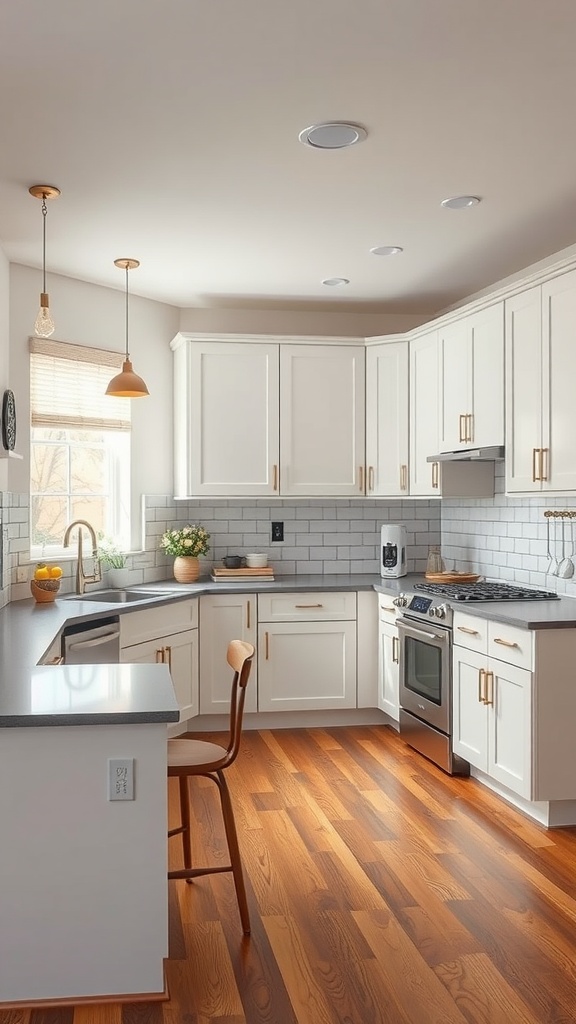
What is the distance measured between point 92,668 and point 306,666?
8.16ft

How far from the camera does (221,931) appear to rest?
110 inches

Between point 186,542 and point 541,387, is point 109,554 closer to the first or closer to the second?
point 186,542

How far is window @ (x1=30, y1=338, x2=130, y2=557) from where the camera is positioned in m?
4.87

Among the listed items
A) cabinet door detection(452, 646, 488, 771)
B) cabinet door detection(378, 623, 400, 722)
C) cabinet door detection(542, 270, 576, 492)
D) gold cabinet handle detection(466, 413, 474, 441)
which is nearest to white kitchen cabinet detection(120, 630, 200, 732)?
cabinet door detection(378, 623, 400, 722)

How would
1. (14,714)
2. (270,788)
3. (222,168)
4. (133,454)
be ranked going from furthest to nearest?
(133,454) < (270,788) < (222,168) < (14,714)

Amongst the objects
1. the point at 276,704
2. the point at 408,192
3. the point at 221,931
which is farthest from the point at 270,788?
the point at 408,192

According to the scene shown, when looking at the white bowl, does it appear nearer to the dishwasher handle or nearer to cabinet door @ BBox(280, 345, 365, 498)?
cabinet door @ BBox(280, 345, 365, 498)

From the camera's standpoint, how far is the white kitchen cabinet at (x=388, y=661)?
5023 millimetres

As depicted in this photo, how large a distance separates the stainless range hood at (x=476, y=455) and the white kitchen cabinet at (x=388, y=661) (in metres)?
0.89

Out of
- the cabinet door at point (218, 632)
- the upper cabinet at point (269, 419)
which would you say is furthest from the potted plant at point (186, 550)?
the cabinet door at point (218, 632)

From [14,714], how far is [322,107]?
81.0 inches

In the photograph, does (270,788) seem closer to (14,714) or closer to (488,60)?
(14,714)

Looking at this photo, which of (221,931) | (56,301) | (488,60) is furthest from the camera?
(56,301)

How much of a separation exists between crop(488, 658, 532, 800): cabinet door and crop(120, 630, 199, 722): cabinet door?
1.65 m
